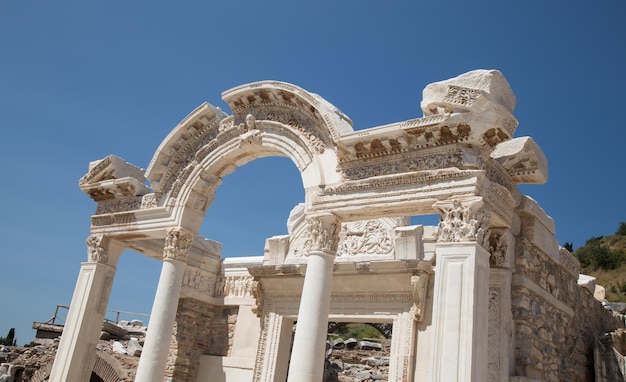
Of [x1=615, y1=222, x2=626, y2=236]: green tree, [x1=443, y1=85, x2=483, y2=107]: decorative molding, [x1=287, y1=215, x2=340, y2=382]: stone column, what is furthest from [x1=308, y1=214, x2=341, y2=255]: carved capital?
[x1=615, y1=222, x2=626, y2=236]: green tree

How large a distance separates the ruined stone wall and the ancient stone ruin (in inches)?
1.3

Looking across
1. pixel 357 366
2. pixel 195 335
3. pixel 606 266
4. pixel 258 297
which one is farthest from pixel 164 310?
→ pixel 606 266

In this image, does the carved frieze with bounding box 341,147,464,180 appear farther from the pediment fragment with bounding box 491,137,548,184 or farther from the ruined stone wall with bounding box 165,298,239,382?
the ruined stone wall with bounding box 165,298,239,382

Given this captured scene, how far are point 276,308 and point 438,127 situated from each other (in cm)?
644

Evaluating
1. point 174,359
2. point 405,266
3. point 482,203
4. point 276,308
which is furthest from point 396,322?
point 174,359

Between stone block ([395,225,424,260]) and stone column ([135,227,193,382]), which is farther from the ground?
stone block ([395,225,424,260])

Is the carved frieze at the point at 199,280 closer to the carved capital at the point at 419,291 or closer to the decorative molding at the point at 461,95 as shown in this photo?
the carved capital at the point at 419,291

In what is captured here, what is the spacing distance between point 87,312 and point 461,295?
8184 millimetres

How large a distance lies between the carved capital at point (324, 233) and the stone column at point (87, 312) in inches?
225

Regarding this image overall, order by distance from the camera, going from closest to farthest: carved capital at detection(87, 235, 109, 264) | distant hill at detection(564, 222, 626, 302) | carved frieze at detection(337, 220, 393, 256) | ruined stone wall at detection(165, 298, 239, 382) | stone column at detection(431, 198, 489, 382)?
stone column at detection(431, 198, 489, 382), carved frieze at detection(337, 220, 393, 256), carved capital at detection(87, 235, 109, 264), ruined stone wall at detection(165, 298, 239, 382), distant hill at detection(564, 222, 626, 302)

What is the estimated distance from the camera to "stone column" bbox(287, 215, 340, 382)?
25.1 ft

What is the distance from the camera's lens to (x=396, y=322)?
10.3 metres

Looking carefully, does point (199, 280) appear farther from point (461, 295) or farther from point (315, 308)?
point (461, 295)

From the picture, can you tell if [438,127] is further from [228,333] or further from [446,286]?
[228,333]
